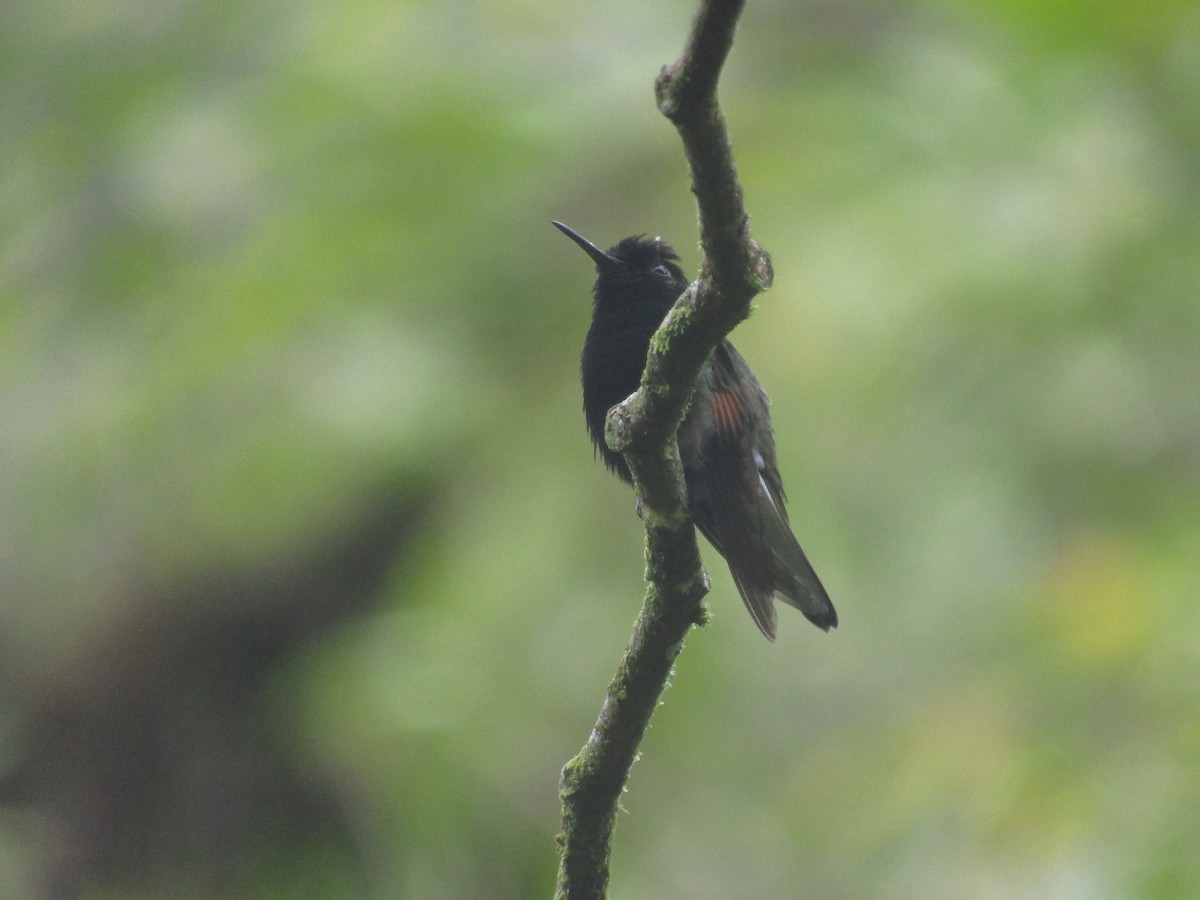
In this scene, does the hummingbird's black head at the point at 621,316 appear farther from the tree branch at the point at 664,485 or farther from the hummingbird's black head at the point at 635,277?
the tree branch at the point at 664,485

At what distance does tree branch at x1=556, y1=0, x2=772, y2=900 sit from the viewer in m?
1.96

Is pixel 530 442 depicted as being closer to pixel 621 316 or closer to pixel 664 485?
pixel 621 316

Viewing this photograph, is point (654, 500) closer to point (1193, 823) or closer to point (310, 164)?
point (1193, 823)

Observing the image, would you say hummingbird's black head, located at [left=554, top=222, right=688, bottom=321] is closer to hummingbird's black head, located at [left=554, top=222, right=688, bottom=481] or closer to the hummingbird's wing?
hummingbird's black head, located at [left=554, top=222, right=688, bottom=481]

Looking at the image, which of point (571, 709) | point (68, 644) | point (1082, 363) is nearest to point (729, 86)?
point (1082, 363)

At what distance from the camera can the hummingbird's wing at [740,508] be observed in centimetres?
348

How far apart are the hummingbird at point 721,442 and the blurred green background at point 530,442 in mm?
1607

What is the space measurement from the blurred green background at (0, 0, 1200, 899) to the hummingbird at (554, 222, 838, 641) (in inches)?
63.3

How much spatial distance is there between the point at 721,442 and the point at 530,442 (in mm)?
3409

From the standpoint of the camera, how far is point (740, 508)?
354 cm

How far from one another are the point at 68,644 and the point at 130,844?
1122mm

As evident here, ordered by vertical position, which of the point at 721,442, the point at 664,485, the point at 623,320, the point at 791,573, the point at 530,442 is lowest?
the point at 664,485

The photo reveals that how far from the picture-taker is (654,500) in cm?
251

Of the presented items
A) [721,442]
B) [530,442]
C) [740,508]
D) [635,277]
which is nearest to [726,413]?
[721,442]
